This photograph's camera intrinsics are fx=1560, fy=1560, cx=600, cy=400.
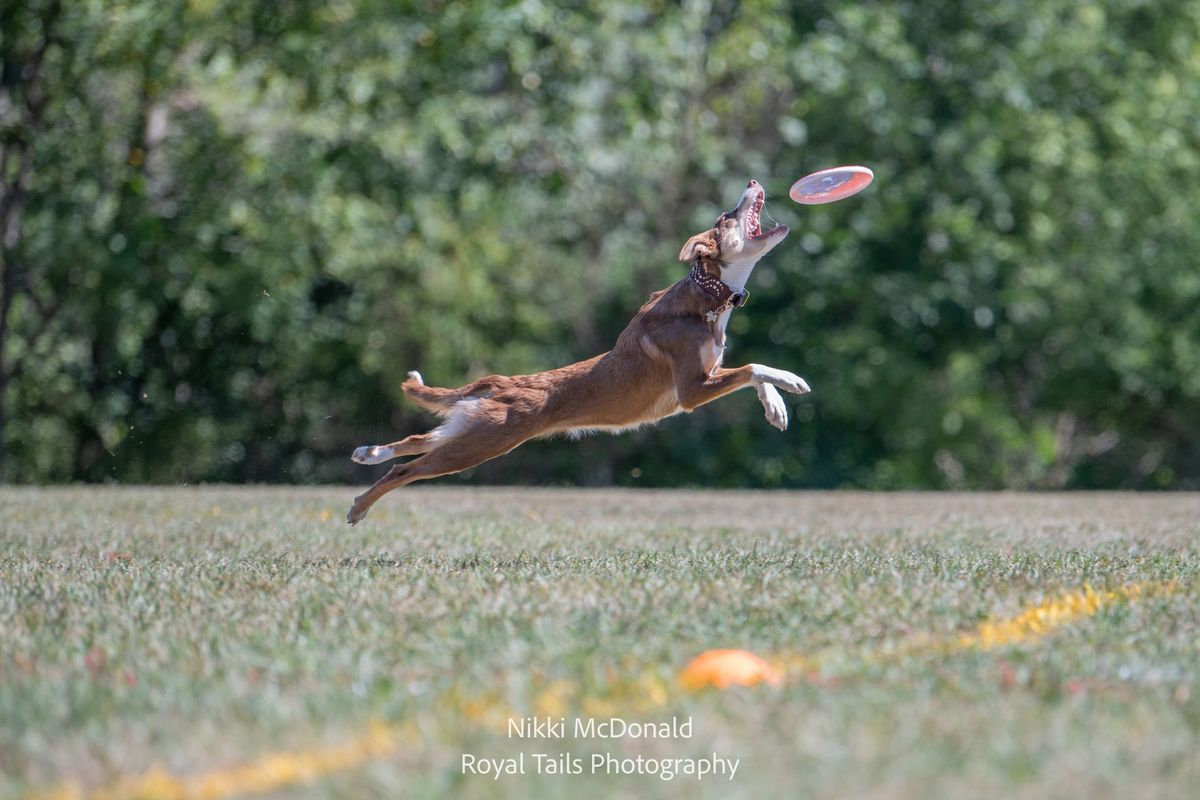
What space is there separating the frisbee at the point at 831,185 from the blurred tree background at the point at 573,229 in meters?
11.5

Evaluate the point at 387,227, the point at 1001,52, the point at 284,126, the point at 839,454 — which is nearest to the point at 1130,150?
the point at 1001,52

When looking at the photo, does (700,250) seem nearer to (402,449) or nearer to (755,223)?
(755,223)

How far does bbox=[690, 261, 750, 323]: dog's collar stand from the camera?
8898 mm

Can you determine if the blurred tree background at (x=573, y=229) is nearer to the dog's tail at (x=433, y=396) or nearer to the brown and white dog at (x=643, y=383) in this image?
the dog's tail at (x=433, y=396)

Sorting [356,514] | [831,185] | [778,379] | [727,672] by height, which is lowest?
[727,672]

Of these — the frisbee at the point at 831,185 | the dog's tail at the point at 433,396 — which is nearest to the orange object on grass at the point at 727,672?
the dog's tail at the point at 433,396

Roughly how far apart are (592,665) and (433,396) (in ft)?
15.4

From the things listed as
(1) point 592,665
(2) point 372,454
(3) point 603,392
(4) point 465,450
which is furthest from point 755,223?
(1) point 592,665

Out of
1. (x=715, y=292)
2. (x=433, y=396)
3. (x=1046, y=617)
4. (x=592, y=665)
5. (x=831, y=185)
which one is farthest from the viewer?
(x=831, y=185)

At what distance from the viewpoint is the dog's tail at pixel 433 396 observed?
9.05 m

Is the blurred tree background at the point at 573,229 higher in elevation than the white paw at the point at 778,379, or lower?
higher

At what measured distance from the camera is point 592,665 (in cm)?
463

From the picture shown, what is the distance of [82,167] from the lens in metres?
21.2

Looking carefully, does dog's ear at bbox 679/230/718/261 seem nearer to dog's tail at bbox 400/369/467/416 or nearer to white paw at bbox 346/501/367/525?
dog's tail at bbox 400/369/467/416
